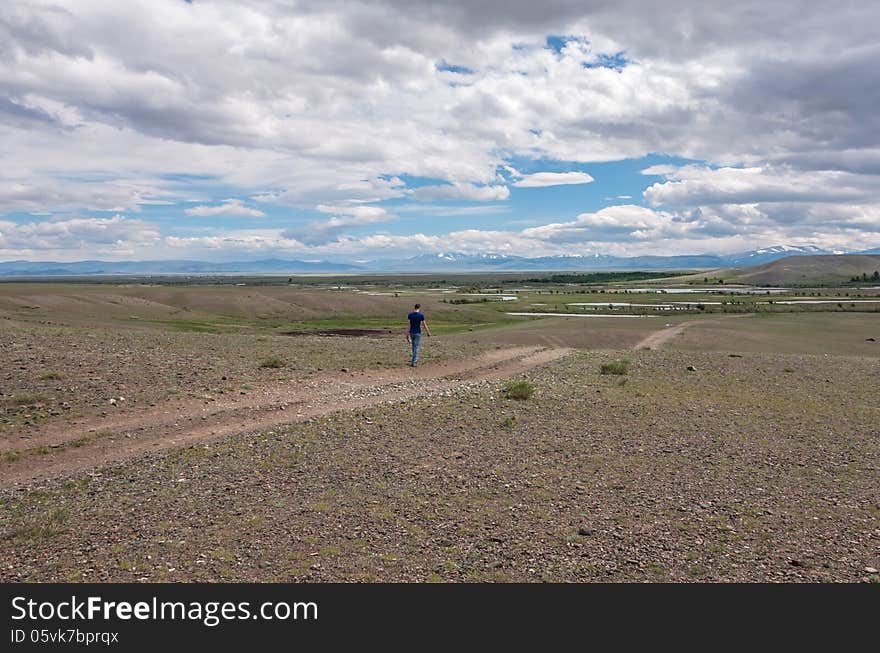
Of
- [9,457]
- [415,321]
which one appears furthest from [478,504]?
[415,321]

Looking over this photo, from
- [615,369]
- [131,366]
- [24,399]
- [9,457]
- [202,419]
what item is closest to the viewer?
[9,457]

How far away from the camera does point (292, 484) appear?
11.3 m

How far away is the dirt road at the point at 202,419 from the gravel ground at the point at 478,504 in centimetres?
94

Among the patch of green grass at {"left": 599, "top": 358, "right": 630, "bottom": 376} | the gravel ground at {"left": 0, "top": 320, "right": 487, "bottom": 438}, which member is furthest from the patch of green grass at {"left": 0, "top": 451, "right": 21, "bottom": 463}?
the patch of green grass at {"left": 599, "top": 358, "right": 630, "bottom": 376}

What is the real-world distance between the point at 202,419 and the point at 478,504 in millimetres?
8679

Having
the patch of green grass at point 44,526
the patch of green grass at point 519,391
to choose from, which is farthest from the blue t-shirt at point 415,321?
the patch of green grass at point 44,526

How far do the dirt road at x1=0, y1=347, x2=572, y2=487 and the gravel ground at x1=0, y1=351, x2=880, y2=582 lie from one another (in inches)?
36.9

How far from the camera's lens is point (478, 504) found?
1051 centimetres

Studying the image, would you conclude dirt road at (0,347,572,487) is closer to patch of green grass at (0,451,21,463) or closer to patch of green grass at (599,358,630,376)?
patch of green grass at (0,451,21,463)

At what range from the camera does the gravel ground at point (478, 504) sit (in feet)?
26.9

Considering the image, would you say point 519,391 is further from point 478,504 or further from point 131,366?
point 131,366

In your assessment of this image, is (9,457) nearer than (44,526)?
No

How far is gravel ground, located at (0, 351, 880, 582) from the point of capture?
820 cm
